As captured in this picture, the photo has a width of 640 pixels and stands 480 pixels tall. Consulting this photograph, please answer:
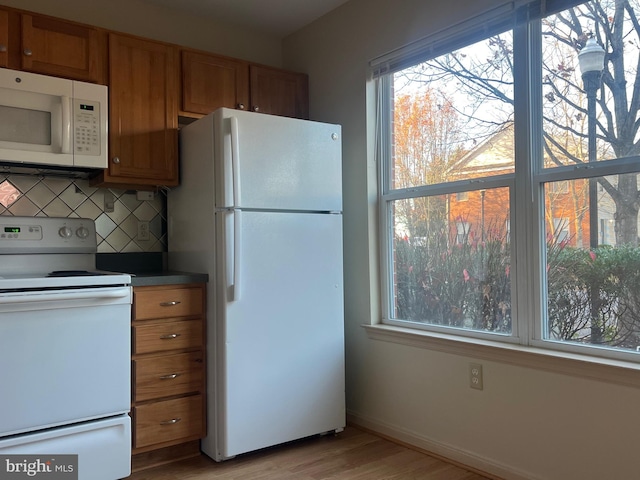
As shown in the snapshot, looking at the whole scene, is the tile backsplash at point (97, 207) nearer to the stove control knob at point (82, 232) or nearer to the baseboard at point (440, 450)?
the stove control knob at point (82, 232)

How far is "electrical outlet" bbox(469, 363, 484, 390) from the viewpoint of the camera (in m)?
2.35

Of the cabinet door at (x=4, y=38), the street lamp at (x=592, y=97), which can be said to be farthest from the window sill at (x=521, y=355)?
the cabinet door at (x=4, y=38)

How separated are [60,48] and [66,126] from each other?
1.25 feet

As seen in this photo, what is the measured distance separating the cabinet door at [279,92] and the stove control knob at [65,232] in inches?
47.1

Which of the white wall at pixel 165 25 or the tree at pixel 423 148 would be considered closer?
the tree at pixel 423 148

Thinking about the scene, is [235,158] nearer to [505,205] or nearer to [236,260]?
[236,260]

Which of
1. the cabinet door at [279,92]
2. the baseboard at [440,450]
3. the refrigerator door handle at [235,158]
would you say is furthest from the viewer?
the cabinet door at [279,92]

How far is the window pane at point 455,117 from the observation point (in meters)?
2.37

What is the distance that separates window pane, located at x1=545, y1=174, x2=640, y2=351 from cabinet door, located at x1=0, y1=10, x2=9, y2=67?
2.40 m

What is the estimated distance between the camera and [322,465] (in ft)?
8.07

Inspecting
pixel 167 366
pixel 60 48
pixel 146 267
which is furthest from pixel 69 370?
pixel 60 48

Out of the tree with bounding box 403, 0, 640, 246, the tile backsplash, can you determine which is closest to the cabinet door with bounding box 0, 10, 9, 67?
the tile backsplash

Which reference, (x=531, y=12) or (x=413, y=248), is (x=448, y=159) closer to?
(x=413, y=248)

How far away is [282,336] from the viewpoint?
263 centimetres
